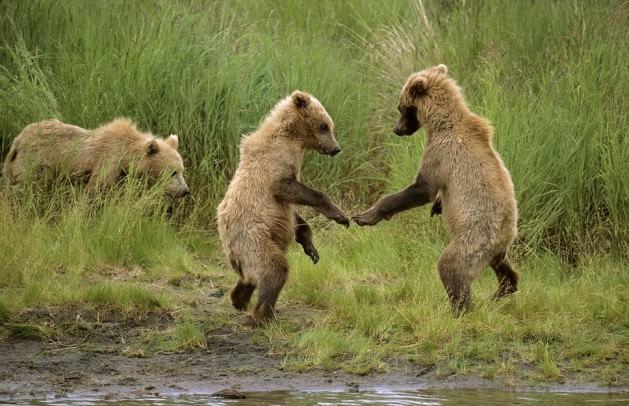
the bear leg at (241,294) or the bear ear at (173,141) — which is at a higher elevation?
the bear ear at (173,141)

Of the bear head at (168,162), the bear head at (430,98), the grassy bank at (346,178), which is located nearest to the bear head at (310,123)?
the bear head at (430,98)

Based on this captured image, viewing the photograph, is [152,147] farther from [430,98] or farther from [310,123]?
[430,98]

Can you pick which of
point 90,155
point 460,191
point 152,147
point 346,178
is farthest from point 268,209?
point 346,178

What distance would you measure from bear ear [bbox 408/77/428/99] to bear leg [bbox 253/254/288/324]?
1.71 metres

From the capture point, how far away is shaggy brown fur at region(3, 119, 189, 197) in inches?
404

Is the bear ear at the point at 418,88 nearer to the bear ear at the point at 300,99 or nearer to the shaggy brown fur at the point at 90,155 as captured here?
the bear ear at the point at 300,99

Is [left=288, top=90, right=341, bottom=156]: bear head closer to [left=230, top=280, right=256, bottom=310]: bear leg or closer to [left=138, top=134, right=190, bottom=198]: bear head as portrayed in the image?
[left=230, top=280, right=256, bottom=310]: bear leg

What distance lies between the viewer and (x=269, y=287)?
7812 millimetres

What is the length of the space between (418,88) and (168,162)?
2.74 m

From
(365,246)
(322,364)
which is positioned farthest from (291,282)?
(322,364)

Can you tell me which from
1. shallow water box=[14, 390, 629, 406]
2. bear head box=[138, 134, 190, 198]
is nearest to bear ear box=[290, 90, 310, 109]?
bear head box=[138, 134, 190, 198]

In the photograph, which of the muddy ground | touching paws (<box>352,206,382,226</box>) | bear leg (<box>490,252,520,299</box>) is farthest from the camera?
bear leg (<box>490,252,520,299</box>)

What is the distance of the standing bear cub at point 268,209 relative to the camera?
7.88 metres

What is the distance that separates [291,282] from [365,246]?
109 cm
